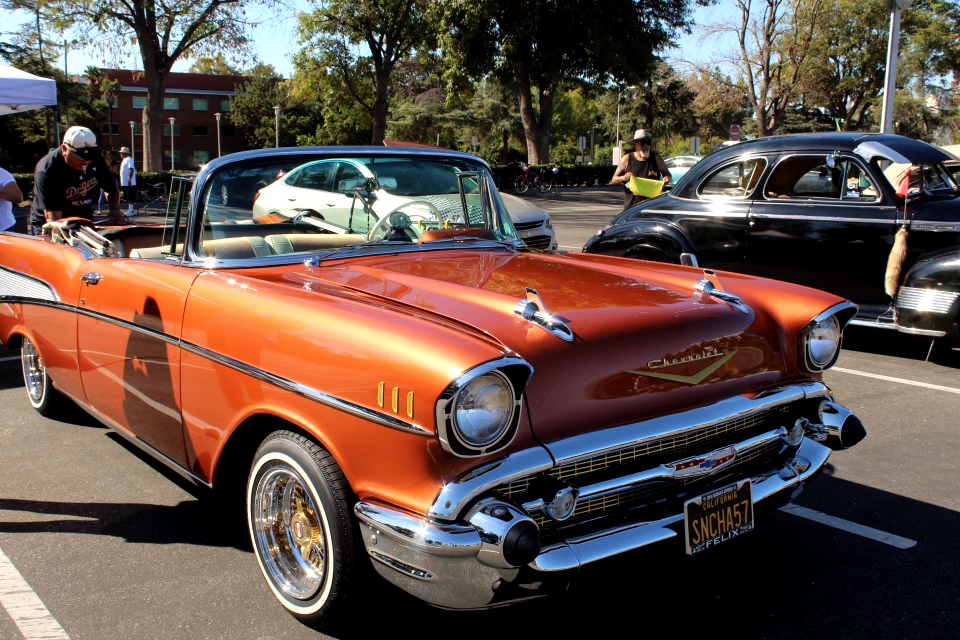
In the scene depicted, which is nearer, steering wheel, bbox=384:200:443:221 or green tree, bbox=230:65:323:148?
steering wheel, bbox=384:200:443:221

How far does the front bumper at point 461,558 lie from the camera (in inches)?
86.2

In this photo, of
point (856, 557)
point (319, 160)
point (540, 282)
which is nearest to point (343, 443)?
point (540, 282)

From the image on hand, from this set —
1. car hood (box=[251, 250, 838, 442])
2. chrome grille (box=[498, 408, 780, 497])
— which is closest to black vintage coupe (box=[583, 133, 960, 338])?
car hood (box=[251, 250, 838, 442])

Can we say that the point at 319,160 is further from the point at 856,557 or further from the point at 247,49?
the point at 247,49

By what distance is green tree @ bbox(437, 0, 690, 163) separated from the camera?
1109 inches

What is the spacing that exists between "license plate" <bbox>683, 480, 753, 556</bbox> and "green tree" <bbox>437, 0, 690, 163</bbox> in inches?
1070

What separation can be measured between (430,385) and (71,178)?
5.34 meters

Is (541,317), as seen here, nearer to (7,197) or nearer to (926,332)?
(926,332)

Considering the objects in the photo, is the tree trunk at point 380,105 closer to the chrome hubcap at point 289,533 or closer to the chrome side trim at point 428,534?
the chrome hubcap at point 289,533

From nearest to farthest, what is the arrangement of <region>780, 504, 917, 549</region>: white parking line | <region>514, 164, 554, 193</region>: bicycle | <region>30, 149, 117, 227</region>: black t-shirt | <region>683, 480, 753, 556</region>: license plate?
<region>683, 480, 753, 556</region>: license plate → <region>780, 504, 917, 549</region>: white parking line → <region>30, 149, 117, 227</region>: black t-shirt → <region>514, 164, 554, 193</region>: bicycle

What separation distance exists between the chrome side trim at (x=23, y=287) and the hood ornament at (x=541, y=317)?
2.79m

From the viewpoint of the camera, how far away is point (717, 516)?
261cm

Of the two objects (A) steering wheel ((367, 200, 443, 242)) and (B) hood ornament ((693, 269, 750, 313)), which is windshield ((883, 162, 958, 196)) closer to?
(B) hood ornament ((693, 269, 750, 313))

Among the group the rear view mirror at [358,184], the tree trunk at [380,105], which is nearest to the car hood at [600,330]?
the rear view mirror at [358,184]
